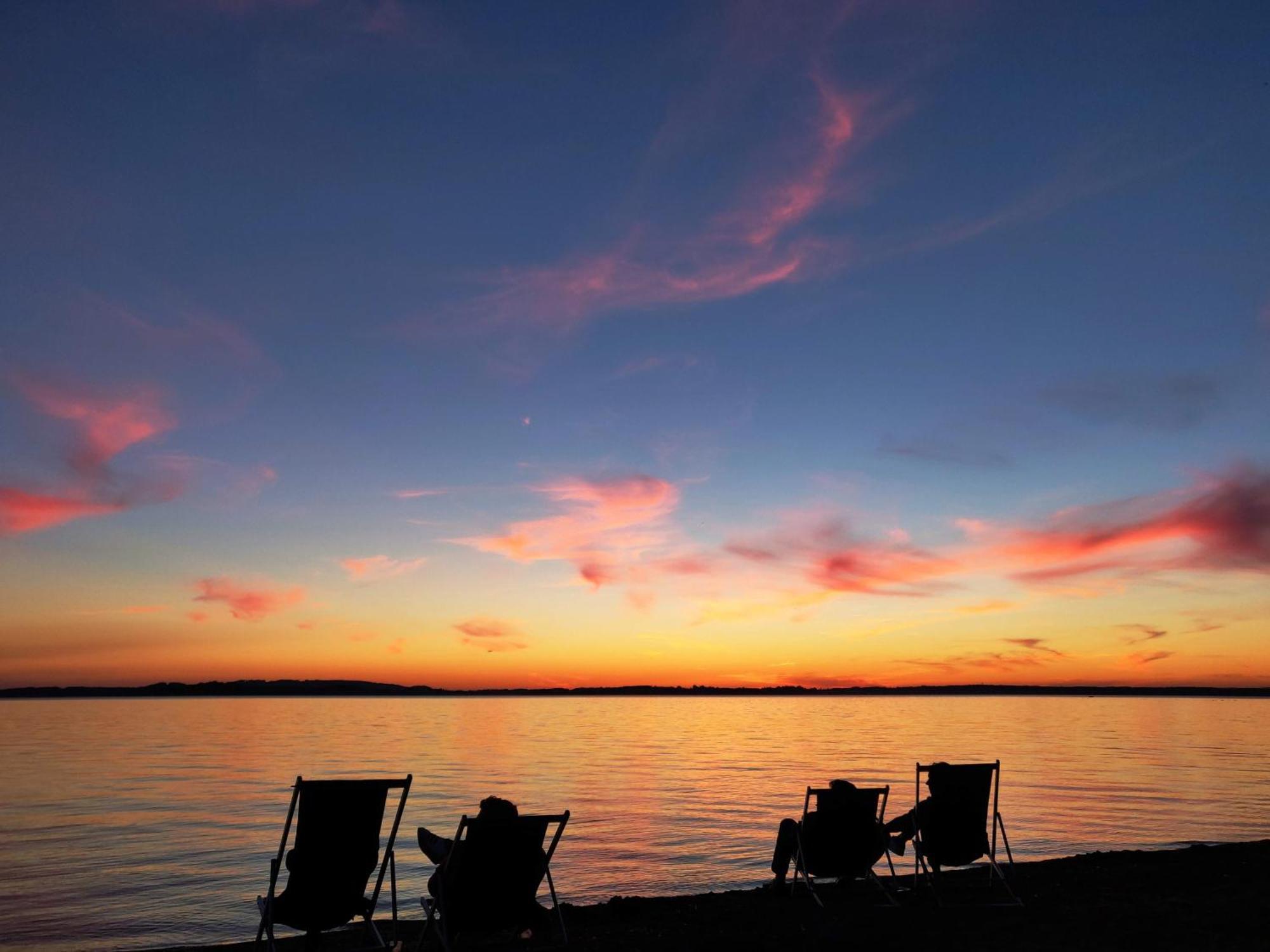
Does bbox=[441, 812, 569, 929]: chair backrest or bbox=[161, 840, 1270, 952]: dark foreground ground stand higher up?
bbox=[441, 812, 569, 929]: chair backrest

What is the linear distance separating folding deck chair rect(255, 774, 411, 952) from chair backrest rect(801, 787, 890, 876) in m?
4.16

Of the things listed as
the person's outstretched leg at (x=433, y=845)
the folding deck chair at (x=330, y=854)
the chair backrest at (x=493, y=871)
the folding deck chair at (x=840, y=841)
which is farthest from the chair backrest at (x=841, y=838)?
the folding deck chair at (x=330, y=854)

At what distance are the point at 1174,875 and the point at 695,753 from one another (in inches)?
1321

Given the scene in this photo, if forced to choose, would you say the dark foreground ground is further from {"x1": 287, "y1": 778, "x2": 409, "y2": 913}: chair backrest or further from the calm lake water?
the calm lake water

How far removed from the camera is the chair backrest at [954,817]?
30.4 ft

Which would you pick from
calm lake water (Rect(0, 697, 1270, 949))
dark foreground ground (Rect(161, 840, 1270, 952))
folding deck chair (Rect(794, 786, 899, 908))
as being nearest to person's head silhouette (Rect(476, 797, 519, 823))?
dark foreground ground (Rect(161, 840, 1270, 952))

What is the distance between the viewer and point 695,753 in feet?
141

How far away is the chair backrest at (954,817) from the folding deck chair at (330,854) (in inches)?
202

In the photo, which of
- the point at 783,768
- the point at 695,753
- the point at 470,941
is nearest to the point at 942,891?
the point at 470,941

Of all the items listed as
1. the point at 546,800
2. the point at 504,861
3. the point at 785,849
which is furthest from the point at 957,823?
the point at 546,800

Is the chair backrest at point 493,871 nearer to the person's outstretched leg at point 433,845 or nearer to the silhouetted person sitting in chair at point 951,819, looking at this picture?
the person's outstretched leg at point 433,845

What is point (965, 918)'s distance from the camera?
8453 mm

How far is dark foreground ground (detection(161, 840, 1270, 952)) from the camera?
749 centimetres

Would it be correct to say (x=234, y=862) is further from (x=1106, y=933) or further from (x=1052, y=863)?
(x=1106, y=933)
